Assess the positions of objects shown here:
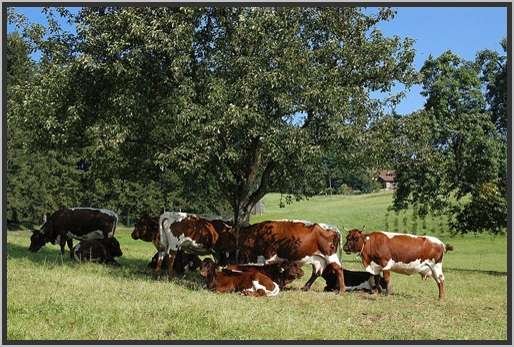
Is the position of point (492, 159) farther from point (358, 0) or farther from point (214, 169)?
point (358, 0)

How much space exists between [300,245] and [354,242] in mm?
1351

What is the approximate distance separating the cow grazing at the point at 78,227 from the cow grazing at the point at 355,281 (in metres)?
8.91

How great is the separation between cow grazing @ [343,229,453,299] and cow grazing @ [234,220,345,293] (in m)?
0.49

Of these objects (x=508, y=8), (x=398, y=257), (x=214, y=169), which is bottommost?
(x=398, y=257)

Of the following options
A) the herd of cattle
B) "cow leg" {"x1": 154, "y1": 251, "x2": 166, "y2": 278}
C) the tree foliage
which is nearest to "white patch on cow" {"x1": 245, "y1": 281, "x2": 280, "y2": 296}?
the herd of cattle

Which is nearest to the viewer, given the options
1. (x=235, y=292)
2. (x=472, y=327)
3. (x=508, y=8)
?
(x=508, y=8)

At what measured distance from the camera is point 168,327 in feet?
32.4

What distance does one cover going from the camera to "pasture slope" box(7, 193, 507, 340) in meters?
9.75

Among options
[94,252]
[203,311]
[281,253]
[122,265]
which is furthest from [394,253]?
[94,252]

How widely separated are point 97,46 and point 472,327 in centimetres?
1018

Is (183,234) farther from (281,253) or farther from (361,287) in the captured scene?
(361,287)

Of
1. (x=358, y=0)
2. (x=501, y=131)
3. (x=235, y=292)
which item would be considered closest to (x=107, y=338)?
(x=235, y=292)

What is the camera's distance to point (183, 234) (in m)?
16.8

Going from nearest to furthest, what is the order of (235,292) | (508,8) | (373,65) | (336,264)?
1. (508,8)
2. (235,292)
3. (336,264)
4. (373,65)
